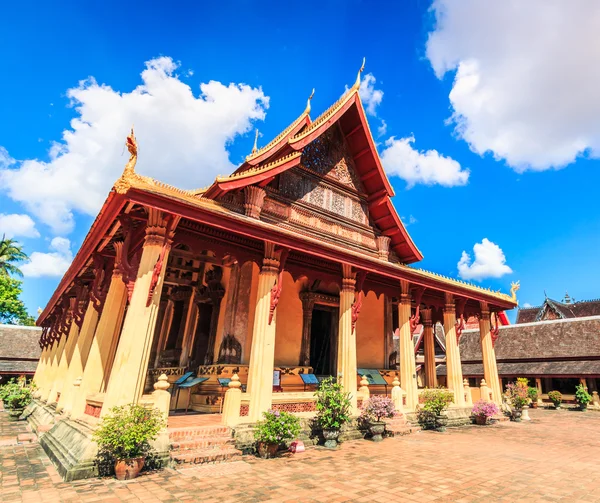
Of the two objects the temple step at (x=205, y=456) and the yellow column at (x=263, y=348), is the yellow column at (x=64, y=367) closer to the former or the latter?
the yellow column at (x=263, y=348)

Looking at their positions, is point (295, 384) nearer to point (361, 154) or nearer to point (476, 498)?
point (476, 498)

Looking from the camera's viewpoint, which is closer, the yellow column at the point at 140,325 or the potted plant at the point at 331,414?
the yellow column at the point at 140,325

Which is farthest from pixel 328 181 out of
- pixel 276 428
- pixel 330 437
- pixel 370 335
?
pixel 276 428

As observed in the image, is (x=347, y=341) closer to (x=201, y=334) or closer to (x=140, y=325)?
(x=201, y=334)

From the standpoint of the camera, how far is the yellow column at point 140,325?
19.5ft

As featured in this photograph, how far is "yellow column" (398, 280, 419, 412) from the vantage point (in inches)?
418

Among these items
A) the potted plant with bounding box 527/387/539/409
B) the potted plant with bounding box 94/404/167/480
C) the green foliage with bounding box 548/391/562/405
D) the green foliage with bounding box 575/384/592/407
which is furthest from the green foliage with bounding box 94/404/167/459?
the green foliage with bounding box 548/391/562/405

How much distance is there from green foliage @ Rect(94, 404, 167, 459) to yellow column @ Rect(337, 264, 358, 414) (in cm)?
492

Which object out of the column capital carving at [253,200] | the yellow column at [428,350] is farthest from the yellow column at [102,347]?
the yellow column at [428,350]

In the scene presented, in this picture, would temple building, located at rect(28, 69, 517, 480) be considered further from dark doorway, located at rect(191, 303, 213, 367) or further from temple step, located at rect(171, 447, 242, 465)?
temple step, located at rect(171, 447, 242, 465)

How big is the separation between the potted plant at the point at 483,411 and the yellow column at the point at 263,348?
7.70 meters

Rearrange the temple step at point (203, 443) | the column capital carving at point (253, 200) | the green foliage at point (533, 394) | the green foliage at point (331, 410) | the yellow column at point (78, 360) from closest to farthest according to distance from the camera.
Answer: the temple step at point (203, 443) < the green foliage at point (331, 410) < the yellow column at point (78, 360) < the column capital carving at point (253, 200) < the green foliage at point (533, 394)

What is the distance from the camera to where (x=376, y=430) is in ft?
27.9

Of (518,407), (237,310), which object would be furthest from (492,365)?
(237,310)
